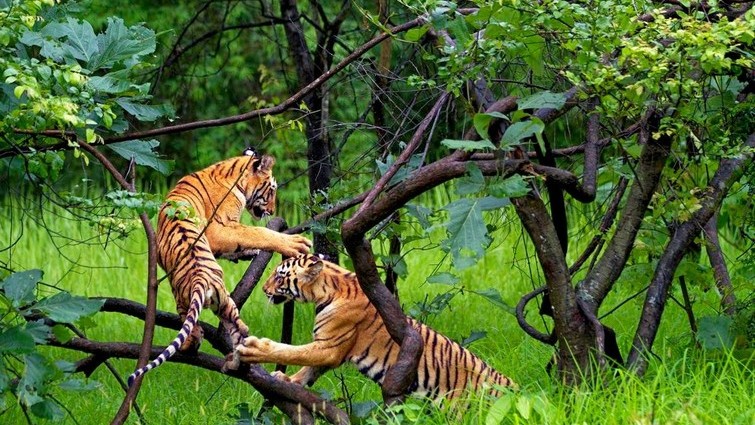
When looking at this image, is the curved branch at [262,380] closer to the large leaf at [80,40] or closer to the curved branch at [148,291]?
the curved branch at [148,291]

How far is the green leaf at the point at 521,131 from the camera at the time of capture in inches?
141

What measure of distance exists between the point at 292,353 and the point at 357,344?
0.35 metres

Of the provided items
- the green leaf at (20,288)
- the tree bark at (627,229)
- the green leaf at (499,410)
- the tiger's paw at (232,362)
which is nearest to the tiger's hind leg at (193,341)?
the tiger's paw at (232,362)

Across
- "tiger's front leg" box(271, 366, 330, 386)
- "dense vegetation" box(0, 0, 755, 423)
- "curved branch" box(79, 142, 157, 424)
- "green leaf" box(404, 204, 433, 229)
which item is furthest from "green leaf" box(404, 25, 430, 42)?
"tiger's front leg" box(271, 366, 330, 386)

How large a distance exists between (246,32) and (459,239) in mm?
10200

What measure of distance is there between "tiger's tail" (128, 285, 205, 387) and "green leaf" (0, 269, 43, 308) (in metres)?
0.41

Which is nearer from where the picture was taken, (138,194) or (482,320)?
(138,194)

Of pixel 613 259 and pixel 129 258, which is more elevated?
pixel 613 259

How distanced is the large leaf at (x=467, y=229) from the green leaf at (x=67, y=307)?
3.67ft

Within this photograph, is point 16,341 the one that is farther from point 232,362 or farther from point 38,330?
point 232,362

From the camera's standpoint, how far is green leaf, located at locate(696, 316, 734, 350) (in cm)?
481

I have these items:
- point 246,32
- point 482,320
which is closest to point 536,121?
point 482,320

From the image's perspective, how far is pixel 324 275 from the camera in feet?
16.4

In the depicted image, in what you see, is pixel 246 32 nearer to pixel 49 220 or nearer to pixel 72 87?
pixel 49 220
